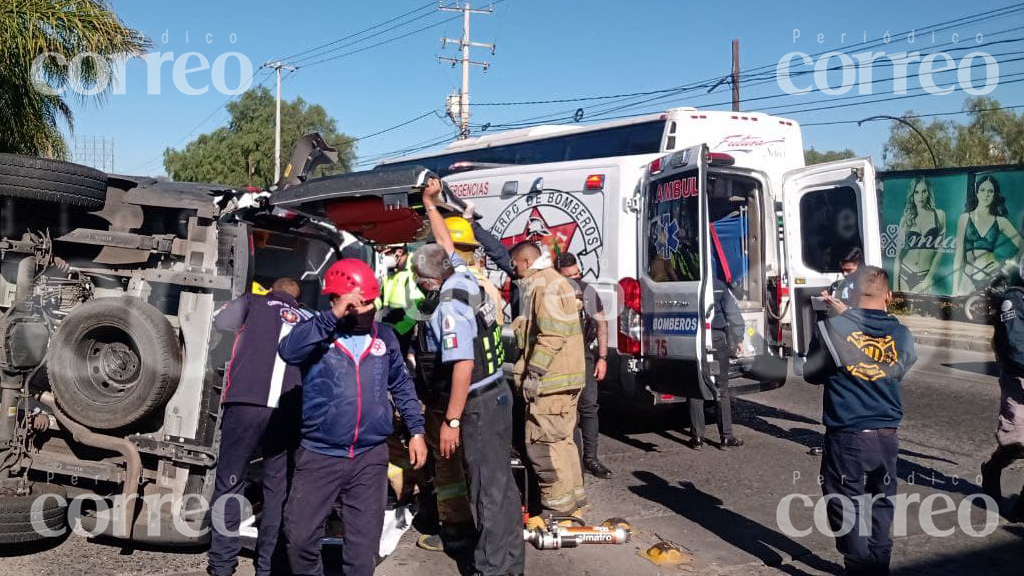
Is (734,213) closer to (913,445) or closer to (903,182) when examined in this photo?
(913,445)

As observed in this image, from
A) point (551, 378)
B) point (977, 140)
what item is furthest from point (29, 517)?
point (977, 140)

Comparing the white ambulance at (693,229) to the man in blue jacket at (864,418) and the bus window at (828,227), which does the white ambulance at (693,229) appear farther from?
the man in blue jacket at (864,418)

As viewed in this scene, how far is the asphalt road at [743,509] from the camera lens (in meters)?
4.90

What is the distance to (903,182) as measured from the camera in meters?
19.4

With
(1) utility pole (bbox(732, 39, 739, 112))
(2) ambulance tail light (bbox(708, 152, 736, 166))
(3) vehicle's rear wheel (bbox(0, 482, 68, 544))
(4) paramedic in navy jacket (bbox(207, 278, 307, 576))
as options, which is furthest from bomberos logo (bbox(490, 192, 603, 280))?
(1) utility pole (bbox(732, 39, 739, 112))

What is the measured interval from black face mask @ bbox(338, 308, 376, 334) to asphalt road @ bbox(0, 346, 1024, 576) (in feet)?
5.53

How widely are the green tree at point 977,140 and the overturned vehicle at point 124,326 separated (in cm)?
3177

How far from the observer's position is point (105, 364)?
4980mm

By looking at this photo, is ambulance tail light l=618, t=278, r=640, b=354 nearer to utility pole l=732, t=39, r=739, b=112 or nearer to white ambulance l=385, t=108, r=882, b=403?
white ambulance l=385, t=108, r=882, b=403

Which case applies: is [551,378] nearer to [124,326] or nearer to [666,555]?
[666,555]

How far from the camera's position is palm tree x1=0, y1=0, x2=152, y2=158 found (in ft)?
28.4

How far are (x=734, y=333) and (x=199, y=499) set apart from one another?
15.8 ft

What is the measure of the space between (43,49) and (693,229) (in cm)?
692

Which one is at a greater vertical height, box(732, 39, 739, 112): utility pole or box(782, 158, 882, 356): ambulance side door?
box(732, 39, 739, 112): utility pole
